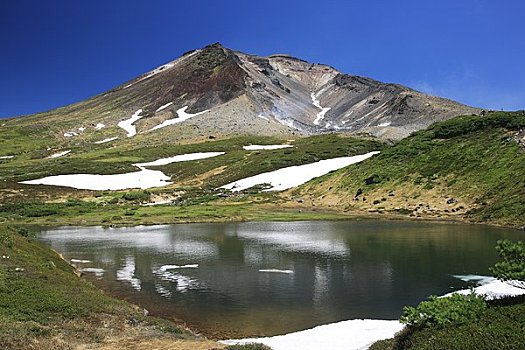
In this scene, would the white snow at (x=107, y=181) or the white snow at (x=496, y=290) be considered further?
the white snow at (x=107, y=181)

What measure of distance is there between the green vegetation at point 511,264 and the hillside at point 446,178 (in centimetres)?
5491

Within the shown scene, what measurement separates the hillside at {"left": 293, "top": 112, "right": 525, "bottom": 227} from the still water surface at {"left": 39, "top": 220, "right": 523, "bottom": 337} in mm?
12245

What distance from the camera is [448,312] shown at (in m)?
15.1

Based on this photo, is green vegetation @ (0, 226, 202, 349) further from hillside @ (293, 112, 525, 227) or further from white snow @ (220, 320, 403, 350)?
hillside @ (293, 112, 525, 227)

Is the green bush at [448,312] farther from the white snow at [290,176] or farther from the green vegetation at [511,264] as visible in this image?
the white snow at [290,176]

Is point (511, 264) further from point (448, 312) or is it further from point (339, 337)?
point (339, 337)

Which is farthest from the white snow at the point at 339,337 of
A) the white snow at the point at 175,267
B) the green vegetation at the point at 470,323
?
the white snow at the point at 175,267

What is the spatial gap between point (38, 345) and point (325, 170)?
12769 centimetres

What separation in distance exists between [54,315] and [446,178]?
83589mm

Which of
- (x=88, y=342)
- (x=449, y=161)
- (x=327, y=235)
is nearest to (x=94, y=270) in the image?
(x=88, y=342)

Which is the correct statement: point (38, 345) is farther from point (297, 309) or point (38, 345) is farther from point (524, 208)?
point (524, 208)

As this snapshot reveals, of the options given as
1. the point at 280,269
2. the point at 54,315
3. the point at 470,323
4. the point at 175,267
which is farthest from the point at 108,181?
the point at 470,323

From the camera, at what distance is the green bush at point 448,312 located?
48.6ft

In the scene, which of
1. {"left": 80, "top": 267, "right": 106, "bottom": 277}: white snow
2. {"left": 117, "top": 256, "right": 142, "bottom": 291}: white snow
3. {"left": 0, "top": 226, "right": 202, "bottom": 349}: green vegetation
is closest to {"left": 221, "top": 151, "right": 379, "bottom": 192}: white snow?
{"left": 117, "top": 256, "right": 142, "bottom": 291}: white snow
